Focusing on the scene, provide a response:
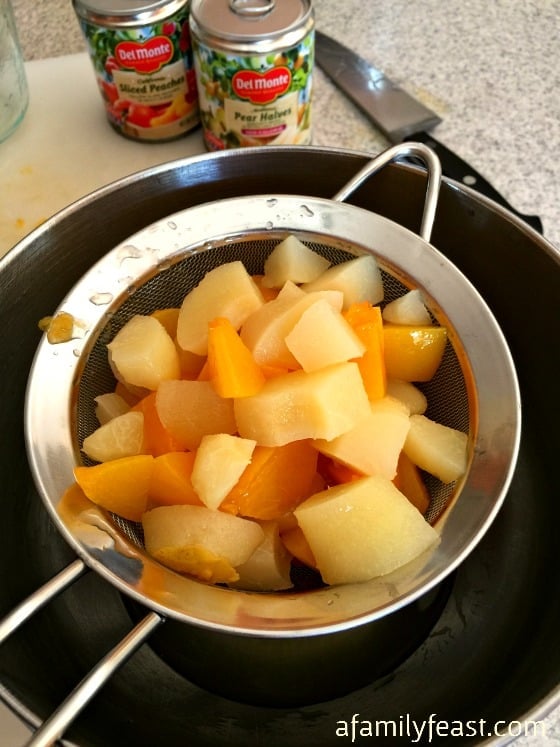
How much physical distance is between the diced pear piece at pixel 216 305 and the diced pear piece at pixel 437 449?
0.26 metres

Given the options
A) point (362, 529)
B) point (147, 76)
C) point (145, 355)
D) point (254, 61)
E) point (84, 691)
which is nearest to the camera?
point (84, 691)

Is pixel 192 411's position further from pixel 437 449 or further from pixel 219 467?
pixel 437 449

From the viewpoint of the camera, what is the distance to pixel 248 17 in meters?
0.92

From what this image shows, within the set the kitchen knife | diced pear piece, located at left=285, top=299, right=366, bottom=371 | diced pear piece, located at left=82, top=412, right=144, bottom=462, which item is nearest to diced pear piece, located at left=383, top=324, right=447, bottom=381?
diced pear piece, located at left=285, top=299, right=366, bottom=371

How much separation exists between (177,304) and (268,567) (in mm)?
425

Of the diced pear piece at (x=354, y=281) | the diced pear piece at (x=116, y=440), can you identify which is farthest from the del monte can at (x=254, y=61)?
the diced pear piece at (x=116, y=440)

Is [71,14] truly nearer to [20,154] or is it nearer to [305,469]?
[20,154]

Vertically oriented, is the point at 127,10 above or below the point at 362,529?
above

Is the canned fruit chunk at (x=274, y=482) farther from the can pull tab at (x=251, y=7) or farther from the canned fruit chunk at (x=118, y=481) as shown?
the can pull tab at (x=251, y=7)

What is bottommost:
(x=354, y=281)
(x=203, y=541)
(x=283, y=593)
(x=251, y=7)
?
(x=283, y=593)

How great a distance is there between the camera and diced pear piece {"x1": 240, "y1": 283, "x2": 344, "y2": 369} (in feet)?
2.46

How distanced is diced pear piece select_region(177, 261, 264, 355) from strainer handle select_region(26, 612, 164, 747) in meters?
0.34

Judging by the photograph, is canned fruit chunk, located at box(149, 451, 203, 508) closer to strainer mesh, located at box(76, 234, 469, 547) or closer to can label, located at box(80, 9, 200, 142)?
strainer mesh, located at box(76, 234, 469, 547)

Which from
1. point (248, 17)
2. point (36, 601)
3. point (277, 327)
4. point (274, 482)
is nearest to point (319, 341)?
point (277, 327)
